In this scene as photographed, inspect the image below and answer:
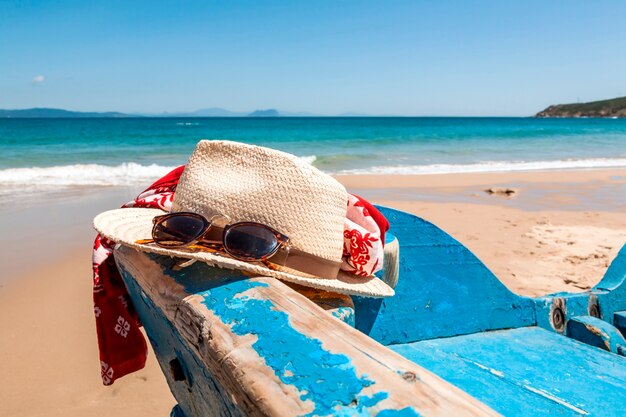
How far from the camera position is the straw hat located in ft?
Result: 3.71

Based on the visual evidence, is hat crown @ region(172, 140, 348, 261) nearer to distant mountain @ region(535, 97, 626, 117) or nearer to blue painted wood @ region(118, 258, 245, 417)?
blue painted wood @ region(118, 258, 245, 417)

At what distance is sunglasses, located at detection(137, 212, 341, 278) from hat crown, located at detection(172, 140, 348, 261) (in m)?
0.03

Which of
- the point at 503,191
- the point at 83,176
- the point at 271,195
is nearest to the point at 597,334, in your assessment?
the point at 271,195

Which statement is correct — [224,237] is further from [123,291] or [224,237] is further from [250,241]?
[123,291]

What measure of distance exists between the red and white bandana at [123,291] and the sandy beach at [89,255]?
142cm

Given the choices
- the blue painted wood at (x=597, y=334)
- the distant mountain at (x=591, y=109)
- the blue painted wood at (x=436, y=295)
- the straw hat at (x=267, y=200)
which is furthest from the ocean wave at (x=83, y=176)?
the distant mountain at (x=591, y=109)

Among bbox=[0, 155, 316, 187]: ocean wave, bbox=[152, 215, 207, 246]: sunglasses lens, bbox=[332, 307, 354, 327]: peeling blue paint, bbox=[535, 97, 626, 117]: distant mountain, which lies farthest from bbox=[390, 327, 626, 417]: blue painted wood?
bbox=[535, 97, 626, 117]: distant mountain

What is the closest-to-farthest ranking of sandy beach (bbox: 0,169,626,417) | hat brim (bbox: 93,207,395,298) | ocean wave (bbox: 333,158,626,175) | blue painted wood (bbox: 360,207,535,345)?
hat brim (bbox: 93,207,395,298) < blue painted wood (bbox: 360,207,535,345) < sandy beach (bbox: 0,169,626,417) < ocean wave (bbox: 333,158,626,175)

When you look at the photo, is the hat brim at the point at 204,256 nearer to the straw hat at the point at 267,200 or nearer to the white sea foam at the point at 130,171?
the straw hat at the point at 267,200

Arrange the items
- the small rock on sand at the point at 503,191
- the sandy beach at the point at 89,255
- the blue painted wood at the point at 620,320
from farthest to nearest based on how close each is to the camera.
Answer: the small rock on sand at the point at 503,191 → the sandy beach at the point at 89,255 → the blue painted wood at the point at 620,320

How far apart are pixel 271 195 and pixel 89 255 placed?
4.74m

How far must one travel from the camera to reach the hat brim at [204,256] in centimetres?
99

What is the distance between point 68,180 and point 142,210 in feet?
40.1

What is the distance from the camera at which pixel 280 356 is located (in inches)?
28.2
